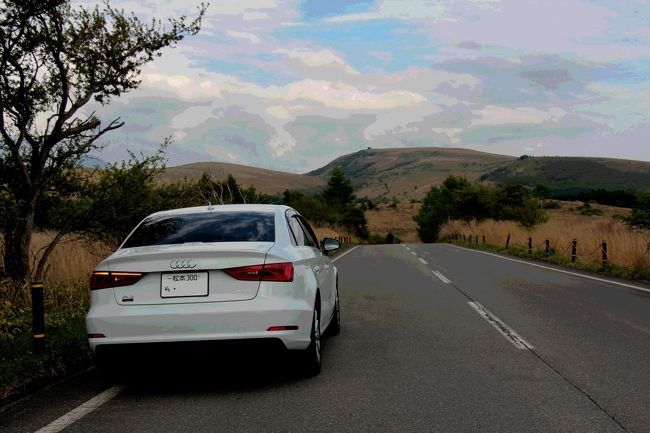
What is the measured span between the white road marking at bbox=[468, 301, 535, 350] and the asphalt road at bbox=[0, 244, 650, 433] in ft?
0.05

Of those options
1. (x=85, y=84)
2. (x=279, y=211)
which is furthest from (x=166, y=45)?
(x=279, y=211)

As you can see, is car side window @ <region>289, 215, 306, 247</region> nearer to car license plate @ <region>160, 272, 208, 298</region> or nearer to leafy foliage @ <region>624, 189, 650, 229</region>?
car license plate @ <region>160, 272, 208, 298</region>

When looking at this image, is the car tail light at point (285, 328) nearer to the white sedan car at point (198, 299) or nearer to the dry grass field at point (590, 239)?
A: the white sedan car at point (198, 299)

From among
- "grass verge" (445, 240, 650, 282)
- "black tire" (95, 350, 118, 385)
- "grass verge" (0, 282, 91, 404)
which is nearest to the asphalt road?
"black tire" (95, 350, 118, 385)

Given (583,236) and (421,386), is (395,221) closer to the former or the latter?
(583,236)

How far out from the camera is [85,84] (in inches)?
390

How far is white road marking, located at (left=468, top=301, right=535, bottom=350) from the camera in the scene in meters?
7.13

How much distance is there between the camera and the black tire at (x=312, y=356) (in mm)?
5539

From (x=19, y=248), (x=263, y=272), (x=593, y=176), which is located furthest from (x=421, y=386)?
(x=593, y=176)

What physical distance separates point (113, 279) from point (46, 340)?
228 cm

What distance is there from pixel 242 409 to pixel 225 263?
1.19 metres

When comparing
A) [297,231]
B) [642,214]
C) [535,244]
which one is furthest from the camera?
[535,244]

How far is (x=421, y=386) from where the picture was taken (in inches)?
209

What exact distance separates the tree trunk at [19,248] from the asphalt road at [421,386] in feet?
13.2
